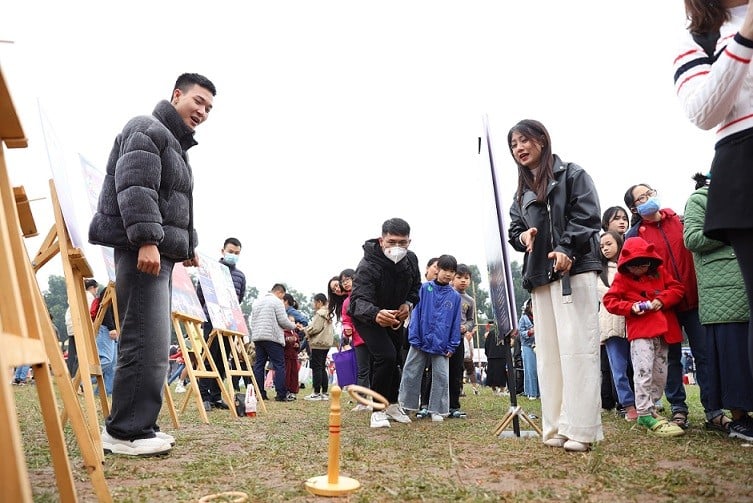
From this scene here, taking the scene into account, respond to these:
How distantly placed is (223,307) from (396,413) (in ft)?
8.84

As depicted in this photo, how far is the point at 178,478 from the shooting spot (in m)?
2.62

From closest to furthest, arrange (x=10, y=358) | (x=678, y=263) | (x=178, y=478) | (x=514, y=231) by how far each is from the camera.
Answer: (x=10, y=358)
(x=178, y=478)
(x=514, y=231)
(x=678, y=263)

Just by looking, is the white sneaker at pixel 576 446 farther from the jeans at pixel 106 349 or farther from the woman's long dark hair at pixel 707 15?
the jeans at pixel 106 349

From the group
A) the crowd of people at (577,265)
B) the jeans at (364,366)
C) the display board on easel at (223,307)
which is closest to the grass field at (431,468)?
the crowd of people at (577,265)

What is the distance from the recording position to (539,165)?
379 cm

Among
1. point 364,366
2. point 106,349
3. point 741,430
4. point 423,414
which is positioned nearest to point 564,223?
point 741,430

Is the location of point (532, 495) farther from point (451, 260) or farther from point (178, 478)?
point (451, 260)

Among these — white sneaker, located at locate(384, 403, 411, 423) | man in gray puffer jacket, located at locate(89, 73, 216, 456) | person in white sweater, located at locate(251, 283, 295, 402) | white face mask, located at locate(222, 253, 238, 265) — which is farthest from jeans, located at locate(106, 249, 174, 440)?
person in white sweater, located at locate(251, 283, 295, 402)

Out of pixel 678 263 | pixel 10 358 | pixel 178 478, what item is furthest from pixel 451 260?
pixel 10 358

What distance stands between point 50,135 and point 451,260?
396cm

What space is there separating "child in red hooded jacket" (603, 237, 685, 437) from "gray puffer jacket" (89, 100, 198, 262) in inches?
125

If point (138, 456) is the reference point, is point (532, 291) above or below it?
above

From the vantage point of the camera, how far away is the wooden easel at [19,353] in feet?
3.34

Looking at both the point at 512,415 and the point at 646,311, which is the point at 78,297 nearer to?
the point at 512,415
